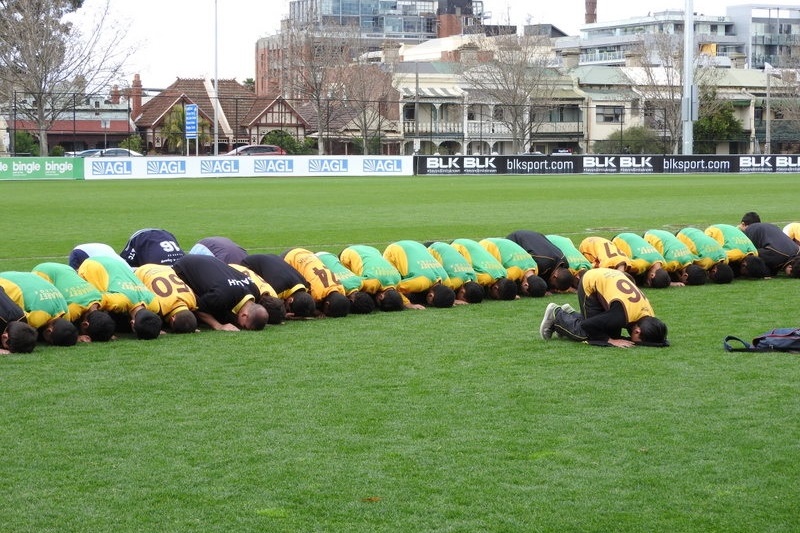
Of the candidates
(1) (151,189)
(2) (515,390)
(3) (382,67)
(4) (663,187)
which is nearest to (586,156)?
Answer: (4) (663,187)

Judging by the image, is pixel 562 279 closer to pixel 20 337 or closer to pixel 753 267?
pixel 753 267

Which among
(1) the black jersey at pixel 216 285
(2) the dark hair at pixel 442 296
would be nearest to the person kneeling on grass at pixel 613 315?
(2) the dark hair at pixel 442 296

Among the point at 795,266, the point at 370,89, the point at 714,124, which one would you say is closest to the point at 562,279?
the point at 795,266

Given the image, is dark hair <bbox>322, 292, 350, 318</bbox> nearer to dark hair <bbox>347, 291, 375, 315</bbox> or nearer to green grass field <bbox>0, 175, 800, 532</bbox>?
dark hair <bbox>347, 291, 375, 315</bbox>

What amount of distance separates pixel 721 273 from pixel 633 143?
6166 centimetres

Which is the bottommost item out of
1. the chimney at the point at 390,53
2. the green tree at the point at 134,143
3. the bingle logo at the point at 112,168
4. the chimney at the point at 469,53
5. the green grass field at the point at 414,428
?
the green grass field at the point at 414,428

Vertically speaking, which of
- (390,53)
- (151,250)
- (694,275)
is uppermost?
(390,53)

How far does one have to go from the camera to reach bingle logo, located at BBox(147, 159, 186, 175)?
156 feet

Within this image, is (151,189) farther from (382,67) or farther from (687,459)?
(382,67)

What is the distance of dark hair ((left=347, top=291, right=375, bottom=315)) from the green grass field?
0.84 ft

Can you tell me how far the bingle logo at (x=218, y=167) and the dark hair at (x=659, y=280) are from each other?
36.6 metres

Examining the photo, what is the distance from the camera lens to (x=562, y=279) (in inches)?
512

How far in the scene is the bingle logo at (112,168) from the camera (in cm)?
4619

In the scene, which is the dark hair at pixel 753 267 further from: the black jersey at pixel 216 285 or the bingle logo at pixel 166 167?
the bingle logo at pixel 166 167
